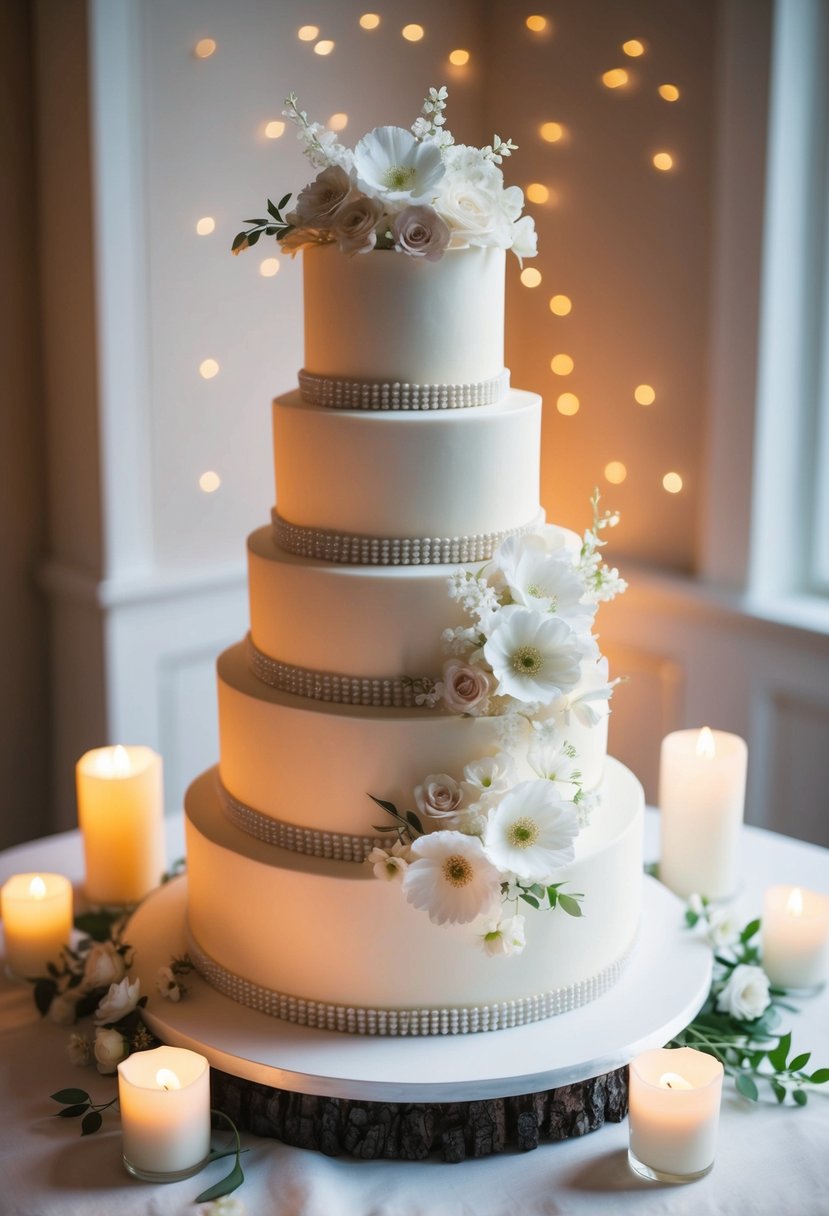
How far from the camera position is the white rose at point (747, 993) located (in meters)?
1.73

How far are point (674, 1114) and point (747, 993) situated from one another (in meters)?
0.35

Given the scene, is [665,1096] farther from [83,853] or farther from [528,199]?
[528,199]

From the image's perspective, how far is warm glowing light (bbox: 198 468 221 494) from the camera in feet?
9.44

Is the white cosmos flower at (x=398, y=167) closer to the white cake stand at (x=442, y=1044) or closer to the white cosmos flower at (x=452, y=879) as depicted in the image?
the white cosmos flower at (x=452, y=879)

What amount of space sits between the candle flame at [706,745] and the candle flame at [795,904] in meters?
0.24

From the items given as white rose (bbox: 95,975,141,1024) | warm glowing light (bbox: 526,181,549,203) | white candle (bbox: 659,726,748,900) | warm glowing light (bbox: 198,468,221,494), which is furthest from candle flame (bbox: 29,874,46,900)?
warm glowing light (bbox: 526,181,549,203)

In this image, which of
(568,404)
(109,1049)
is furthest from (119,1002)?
(568,404)

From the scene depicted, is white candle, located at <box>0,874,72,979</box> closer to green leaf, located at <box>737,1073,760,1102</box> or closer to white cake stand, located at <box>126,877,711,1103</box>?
white cake stand, located at <box>126,877,711,1103</box>

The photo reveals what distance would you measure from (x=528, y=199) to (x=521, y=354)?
351mm

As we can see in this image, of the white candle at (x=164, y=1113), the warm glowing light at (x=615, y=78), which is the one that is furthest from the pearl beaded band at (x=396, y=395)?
the warm glowing light at (x=615, y=78)

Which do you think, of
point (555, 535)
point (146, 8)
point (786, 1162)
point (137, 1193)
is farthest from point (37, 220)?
point (786, 1162)

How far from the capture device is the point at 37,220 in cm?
274

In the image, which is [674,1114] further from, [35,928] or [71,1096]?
[35,928]

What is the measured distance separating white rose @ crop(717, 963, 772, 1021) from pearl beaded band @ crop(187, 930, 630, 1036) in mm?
203
